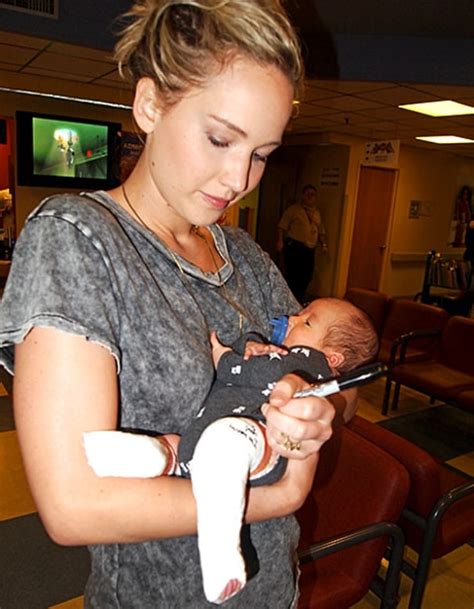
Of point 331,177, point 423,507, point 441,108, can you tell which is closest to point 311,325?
point 423,507

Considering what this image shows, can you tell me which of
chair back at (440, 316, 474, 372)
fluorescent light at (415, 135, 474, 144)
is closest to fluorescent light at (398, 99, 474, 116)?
fluorescent light at (415, 135, 474, 144)

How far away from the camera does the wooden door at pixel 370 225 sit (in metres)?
8.72

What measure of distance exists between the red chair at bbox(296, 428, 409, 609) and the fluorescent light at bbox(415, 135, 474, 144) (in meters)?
7.35

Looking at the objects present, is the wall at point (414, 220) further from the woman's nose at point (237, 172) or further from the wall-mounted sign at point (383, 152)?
the woman's nose at point (237, 172)

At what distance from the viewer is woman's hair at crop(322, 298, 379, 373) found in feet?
4.43

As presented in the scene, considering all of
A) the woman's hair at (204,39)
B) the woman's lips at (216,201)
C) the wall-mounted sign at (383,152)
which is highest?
the wall-mounted sign at (383,152)

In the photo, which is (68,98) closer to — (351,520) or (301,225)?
(301,225)

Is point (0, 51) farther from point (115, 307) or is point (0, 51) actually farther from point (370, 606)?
point (370, 606)

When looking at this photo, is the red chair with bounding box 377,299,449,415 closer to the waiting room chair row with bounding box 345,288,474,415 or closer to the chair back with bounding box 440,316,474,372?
the waiting room chair row with bounding box 345,288,474,415

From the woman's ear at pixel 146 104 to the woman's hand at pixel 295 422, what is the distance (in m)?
0.48

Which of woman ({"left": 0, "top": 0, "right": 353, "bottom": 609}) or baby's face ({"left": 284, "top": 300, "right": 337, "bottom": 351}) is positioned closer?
woman ({"left": 0, "top": 0, "right": 353, "bottom": 609})

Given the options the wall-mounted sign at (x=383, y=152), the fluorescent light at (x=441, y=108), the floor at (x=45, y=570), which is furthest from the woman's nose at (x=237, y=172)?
the wall-mounted sign at (x=383, y=152)

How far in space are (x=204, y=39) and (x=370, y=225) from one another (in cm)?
867

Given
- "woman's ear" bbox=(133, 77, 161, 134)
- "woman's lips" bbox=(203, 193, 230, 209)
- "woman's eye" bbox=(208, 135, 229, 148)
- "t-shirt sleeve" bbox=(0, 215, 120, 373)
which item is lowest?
"t-shirt sleeve" bbox=(0, 215, 120, 373)
